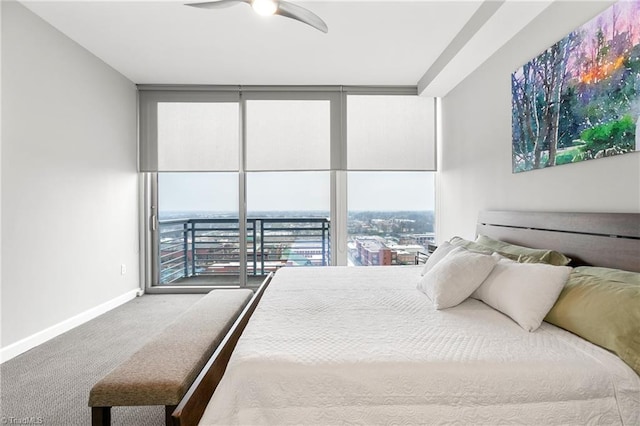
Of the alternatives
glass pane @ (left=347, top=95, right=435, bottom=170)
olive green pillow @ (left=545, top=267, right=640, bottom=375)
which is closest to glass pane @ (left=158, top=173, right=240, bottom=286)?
glass pane @ (left=347, top=95, right=435, bottom=170)

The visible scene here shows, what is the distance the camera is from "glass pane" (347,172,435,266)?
4102mm

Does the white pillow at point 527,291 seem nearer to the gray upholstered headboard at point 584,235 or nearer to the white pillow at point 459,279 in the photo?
the white pillow at point 459,279

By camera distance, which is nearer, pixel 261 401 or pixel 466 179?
pixel 261 401

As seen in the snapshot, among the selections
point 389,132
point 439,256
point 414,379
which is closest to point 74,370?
point 414,379

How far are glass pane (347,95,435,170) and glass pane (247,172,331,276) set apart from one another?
59 centimetres

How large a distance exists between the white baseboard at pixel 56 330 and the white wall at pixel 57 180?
0.01m

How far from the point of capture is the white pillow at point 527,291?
1404 mm

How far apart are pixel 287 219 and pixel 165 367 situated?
2.90 m

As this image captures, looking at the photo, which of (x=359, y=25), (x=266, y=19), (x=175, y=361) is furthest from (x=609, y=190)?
(x=266, y=19)

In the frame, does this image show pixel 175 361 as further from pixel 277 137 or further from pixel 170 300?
pixel 277 137

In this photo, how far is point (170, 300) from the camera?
373cm

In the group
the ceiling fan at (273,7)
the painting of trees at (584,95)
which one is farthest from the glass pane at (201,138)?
the painting of trees at (584,95)

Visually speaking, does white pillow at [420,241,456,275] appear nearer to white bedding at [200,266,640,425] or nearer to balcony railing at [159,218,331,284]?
white bedding at [200,266,640,425]

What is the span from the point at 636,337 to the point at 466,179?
92.7 inches
